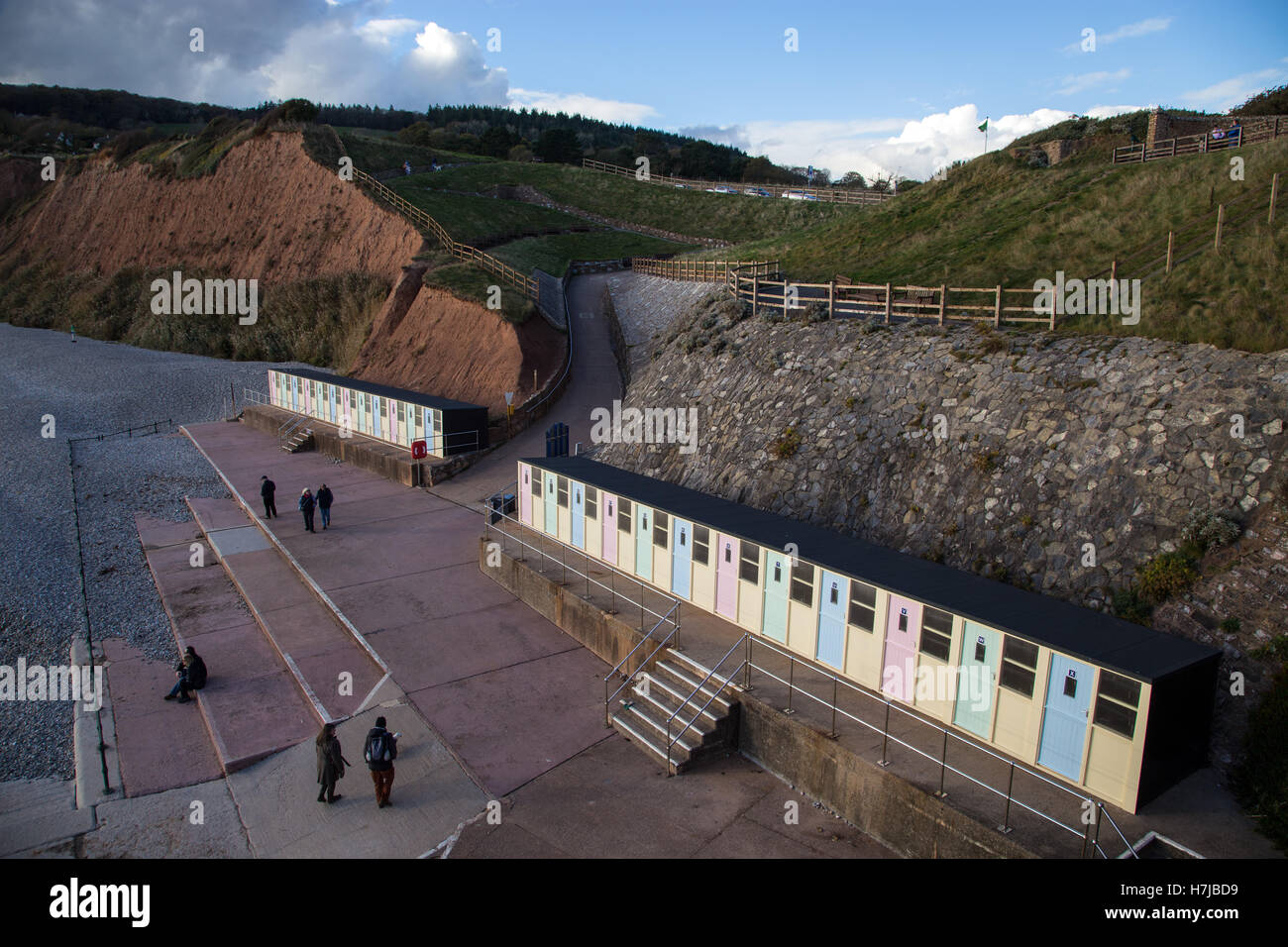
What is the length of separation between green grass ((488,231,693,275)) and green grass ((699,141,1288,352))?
45.2ft

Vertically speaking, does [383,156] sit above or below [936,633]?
above

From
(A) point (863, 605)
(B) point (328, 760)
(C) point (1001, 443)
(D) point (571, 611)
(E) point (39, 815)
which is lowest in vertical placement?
(E) point (39, 815)

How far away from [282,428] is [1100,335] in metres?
31.7

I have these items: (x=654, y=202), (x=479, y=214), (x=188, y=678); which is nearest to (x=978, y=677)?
(x=188, y=678)

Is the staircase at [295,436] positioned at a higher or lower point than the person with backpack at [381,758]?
higher

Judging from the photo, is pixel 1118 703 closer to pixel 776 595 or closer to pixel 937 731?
pixel 937 731

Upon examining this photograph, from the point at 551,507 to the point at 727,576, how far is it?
6.49 meters

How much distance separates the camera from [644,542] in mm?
16781

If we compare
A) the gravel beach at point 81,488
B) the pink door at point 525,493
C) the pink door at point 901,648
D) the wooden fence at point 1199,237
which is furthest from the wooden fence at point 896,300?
the gravel beach at point 81,488

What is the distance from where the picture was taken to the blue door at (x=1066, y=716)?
976 cm

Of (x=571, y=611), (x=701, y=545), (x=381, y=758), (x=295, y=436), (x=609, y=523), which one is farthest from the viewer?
(x=295, y=436)

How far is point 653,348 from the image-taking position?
3366 centimetres

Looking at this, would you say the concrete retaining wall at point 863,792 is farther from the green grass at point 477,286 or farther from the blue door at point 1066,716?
the green grass at point 477,286

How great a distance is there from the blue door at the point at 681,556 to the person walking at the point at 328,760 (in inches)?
275
